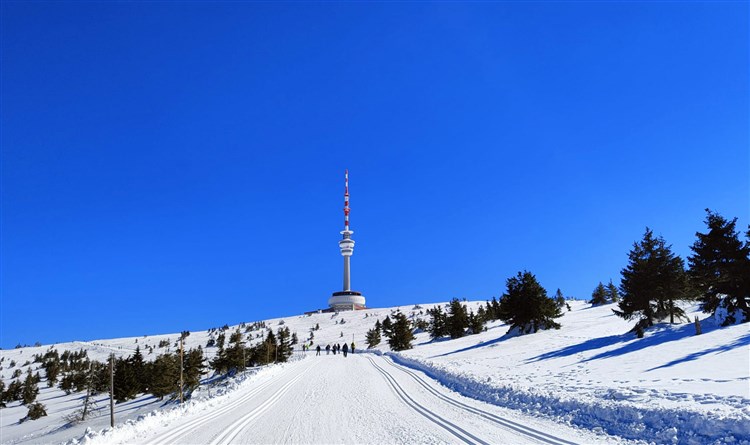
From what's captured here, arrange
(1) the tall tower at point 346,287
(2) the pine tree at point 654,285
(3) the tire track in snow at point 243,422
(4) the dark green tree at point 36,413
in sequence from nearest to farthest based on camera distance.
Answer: (3) the tire track in snow at point 243,422
(2) the pine tree at point 654,285
(4) the dark green tree at point 36,413
(1) the tall tower at point 346,287

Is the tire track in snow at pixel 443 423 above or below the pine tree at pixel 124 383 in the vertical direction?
above

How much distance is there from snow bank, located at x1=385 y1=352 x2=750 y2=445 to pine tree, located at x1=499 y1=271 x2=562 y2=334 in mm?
39006

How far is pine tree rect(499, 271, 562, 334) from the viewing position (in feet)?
176

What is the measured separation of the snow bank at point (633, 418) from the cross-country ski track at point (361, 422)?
2.50 ft

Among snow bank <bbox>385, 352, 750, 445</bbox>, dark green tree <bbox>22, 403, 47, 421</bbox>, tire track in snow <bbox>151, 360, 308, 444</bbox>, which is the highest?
snow bank <bbox>385, 352, 750, 445</bbox>

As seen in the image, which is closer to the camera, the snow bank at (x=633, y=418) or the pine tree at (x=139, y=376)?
the snow bank at (x=633, y=418)

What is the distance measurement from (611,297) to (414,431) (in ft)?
334

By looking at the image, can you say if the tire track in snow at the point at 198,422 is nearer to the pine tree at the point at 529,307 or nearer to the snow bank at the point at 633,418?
the snow bank at the point at 633,418

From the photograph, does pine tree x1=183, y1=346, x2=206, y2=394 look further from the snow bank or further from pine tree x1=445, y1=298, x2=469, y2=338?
the snow bank

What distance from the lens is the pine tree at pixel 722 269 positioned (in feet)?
101

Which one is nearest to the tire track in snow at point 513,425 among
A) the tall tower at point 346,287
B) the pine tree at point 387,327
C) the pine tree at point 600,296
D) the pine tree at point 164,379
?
the pine tree at point 164,379

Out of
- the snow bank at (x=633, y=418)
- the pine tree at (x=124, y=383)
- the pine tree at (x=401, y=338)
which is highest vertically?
the snow bank at (x=633, y=418)

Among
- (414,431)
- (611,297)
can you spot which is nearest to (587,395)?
(414,431)

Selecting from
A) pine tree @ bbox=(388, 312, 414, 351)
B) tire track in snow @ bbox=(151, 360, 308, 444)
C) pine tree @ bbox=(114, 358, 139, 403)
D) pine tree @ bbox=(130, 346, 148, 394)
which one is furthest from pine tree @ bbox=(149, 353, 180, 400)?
tire track in snow @ bbox=(151, 360, 308, 444)
